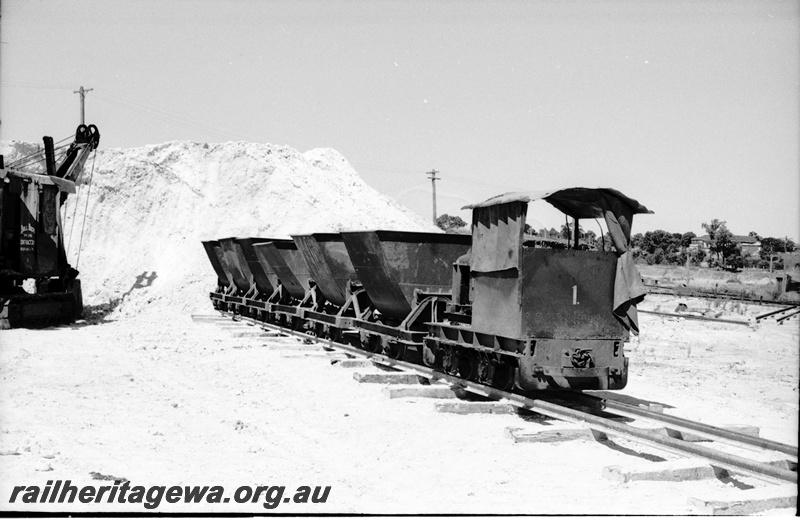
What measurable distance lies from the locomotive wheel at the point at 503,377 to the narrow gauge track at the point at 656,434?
220 mm

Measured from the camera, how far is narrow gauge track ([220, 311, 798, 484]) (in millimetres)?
6066

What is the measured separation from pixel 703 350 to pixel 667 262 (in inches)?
2129

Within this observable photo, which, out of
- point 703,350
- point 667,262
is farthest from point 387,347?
point 667,262

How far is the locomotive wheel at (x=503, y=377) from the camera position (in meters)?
9.52

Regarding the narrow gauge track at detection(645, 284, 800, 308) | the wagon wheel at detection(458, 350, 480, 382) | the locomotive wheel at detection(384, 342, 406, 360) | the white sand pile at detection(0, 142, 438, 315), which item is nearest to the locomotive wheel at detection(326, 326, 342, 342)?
the locomotive wheel at detection(384, 342, 406, 360)

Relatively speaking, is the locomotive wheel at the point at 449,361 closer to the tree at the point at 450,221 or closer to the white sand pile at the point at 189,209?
the white sand pile at the point at 189,209

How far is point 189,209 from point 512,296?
3268 centimetres

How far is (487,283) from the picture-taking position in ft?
31.0

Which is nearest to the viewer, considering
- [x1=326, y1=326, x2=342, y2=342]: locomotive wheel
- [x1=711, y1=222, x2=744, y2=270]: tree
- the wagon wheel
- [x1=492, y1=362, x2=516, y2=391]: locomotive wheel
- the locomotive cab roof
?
the locomotive cab roof

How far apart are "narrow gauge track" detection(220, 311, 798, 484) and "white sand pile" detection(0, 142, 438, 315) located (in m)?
22.4

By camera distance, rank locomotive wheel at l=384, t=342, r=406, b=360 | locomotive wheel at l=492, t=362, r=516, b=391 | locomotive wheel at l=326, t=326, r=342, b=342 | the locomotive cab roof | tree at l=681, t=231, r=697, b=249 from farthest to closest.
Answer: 1. tree at l=681, t=231, r=697, b=249
2. locomotive wheel at l=326, t=326, r=342, b=342
3. locomotive wheel at l=384, t=342, r=406, b=360
4. locomotive wheel at l=492, t=362, r=516, b=391
5. the locomotive cab roof

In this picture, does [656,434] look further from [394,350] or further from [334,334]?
[334,334]

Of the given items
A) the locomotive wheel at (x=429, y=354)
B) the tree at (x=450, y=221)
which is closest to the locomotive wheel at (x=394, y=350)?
the locomotive wheel at (x=429, y=354)

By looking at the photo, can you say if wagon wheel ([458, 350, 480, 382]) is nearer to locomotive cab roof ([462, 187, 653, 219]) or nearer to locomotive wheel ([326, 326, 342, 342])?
locomotive cab roof ([462, 187, 653, 219])
